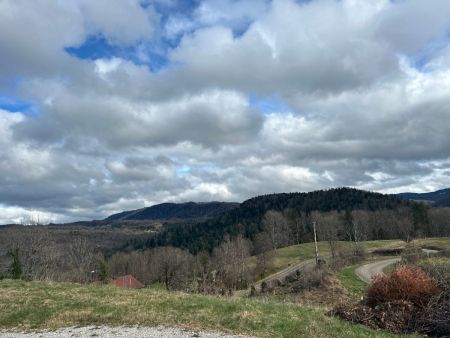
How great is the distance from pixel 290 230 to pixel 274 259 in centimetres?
4819

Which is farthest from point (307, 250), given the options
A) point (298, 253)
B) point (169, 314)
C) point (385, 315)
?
point (169, 314)

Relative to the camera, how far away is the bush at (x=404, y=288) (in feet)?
47.3

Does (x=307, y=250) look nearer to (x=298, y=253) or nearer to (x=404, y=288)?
(x=298, y=253)

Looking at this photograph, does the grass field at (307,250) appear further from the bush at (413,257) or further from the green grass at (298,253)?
the bush at (413,257)

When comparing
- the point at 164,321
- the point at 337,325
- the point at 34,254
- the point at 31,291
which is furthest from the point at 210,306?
the point at 34,254

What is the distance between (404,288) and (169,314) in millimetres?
7513

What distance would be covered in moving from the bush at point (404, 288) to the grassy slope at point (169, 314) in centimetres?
190

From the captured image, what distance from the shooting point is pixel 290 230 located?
149 meters

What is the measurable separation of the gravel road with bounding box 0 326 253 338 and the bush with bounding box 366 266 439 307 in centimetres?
589

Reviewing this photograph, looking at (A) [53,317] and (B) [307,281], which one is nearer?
(A) [53,317]

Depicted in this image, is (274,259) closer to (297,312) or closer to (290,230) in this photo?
(290,230)

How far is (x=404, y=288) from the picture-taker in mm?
14562

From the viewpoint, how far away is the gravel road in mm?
11867

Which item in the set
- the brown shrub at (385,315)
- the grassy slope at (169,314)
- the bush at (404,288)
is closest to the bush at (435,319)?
the brown shrub at (385,315)
